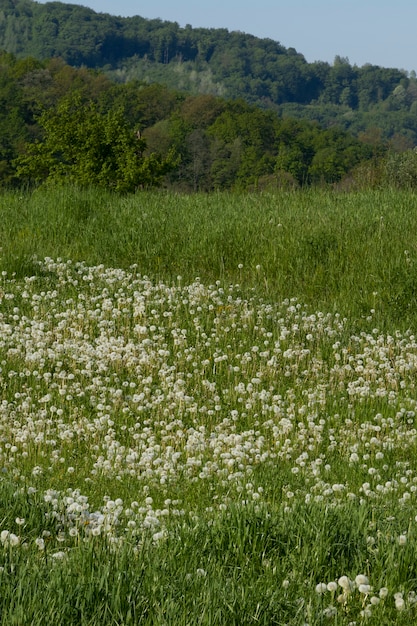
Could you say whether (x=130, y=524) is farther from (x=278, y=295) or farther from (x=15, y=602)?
(x=278, y=295)

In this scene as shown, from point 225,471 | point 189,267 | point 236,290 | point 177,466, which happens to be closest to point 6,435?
point 177,466

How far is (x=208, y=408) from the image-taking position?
8.70 meters

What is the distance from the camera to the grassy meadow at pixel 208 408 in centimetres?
448

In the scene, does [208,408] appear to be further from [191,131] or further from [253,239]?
[191,131]

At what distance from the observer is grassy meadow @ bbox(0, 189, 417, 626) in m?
4.48

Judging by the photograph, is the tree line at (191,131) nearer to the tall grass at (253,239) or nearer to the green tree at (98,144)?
the green tree at (98,144)

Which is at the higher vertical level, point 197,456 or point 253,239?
point 253,239

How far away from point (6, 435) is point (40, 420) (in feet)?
1.05

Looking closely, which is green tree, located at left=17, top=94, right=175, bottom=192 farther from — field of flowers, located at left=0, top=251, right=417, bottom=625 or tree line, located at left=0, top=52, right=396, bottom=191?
tree line, located at left=0, top=52, right=396, bottom=191

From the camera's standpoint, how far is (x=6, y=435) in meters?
7.95

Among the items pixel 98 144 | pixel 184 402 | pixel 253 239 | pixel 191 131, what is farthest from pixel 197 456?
pixel 191 131

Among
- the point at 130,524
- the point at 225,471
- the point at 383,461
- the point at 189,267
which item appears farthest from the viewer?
the point at 189,267

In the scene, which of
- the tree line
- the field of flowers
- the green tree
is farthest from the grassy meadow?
the tree line

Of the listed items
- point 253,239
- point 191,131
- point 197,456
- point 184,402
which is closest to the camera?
point 197,456
